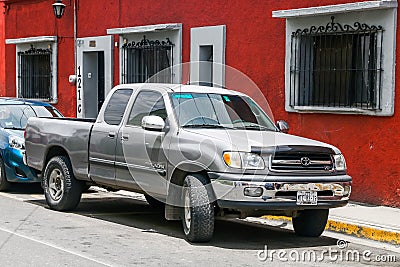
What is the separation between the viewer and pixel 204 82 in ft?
50.5

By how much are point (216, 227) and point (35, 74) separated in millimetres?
12597

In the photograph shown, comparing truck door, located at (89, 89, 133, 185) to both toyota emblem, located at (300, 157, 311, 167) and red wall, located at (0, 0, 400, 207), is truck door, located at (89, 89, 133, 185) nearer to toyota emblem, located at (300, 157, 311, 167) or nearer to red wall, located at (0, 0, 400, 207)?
toyota emblem, located at (300, 157, 311, 167)

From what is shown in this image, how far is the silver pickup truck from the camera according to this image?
8.56 meters

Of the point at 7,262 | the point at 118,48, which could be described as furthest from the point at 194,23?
the point at 7,262

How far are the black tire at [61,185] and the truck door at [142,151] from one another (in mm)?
1187

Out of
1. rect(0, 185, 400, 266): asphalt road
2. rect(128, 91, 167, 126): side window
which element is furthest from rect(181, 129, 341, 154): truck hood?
rect(0, 185, 400, 266): asphalt road

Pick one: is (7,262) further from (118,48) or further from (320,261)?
(118,48)

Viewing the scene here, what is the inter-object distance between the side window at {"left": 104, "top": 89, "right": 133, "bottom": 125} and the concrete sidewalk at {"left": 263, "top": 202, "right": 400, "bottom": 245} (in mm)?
2657

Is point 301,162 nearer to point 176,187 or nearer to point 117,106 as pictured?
point 176,187

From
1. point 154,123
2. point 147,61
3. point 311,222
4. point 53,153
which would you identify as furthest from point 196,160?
point 147,61

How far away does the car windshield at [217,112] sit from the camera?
31.3ft

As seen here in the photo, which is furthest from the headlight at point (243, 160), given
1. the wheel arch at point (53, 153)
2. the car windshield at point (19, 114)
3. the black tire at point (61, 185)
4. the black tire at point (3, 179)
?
the car windshield at point (19, 114)

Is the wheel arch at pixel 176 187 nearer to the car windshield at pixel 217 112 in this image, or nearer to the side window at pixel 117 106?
the car windshield at pixel 217 112

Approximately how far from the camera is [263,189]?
8.45 meters
